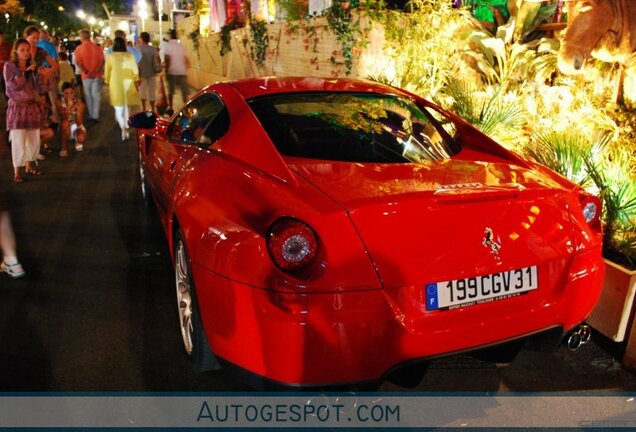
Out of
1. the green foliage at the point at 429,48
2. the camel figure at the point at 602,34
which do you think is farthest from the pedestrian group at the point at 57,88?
the camel figure at the point at 602,34

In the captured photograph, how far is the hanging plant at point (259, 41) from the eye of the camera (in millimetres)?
13531

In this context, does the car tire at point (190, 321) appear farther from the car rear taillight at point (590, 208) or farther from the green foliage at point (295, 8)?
the green foliage at point (295, 8)

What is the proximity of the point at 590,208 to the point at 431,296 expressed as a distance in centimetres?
110

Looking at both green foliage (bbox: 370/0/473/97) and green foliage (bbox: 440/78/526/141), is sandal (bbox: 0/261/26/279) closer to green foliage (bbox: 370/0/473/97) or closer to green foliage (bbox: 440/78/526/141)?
green foliage (bbox: 440/78/526/141)

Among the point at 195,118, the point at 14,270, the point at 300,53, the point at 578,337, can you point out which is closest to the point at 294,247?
the point at 578,337

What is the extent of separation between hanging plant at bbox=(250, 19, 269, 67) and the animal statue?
31.1 feet

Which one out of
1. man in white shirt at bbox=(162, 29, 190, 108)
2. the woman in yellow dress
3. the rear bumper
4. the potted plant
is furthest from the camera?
man in white shirt at bbox=(162, 29, 190, 108)

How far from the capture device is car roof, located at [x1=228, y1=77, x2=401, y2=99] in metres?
3.50

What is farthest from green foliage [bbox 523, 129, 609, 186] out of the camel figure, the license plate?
the license plate

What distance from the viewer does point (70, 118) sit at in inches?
379

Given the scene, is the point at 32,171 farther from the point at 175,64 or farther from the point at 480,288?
the point at 480,288

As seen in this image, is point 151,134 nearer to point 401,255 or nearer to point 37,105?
point 37,105

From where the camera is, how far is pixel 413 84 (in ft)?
23.1

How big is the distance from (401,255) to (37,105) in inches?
244
